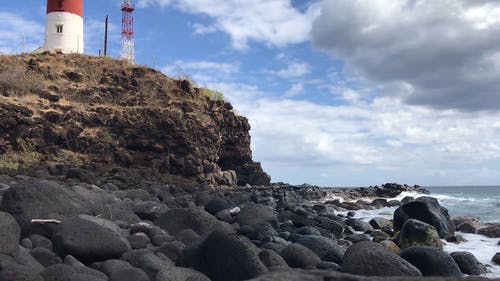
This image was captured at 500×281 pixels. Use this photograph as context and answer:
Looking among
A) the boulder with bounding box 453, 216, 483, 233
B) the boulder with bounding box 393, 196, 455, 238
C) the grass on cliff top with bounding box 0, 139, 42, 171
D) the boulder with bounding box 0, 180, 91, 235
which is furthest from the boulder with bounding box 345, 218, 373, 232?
the grass on cliff top with bounding box 0, 139, 42, 171

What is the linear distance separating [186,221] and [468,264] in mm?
5393

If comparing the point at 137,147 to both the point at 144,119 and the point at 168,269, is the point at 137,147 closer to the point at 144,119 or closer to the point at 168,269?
the point at 144,119

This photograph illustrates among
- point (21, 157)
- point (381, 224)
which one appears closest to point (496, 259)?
point (381, 224)

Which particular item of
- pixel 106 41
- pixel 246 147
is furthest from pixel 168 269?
pixel 106 41

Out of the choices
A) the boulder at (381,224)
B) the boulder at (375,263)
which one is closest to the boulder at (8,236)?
the boulder at (375,263)

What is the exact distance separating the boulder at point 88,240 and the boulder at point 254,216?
5.22m

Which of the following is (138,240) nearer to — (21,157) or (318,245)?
(318,245)

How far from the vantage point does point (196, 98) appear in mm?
28672

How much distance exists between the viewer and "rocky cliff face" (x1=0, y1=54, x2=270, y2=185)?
68.7 feet

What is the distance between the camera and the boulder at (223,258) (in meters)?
5.83

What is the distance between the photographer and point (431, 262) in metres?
7.69

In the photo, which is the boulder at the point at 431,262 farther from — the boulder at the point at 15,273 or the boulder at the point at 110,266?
the boulder at the point at 15,273

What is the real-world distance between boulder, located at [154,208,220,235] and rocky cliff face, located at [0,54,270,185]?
11.1 m

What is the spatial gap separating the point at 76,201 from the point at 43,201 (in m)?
0.84
